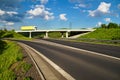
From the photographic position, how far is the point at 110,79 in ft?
30.9

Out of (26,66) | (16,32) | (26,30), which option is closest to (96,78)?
(26,66)

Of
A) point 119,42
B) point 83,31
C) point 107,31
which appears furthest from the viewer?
point 83,31

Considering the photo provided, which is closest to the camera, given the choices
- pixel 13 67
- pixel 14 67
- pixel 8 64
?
pixel 14 67

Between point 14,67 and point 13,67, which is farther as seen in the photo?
point 13,67

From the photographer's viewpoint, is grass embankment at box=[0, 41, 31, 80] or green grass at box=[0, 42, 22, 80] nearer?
green grass at box=[0, 42, 22, 80]

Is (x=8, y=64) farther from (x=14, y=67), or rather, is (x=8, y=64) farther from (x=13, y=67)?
(x=14, y=67)

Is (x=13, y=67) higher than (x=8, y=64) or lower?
higher

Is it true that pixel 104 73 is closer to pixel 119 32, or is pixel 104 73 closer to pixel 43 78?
pixel 43 78

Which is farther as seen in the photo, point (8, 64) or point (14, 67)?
point (8, 64)

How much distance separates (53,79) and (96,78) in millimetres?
1921

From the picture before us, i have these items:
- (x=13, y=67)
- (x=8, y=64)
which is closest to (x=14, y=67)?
(x=13, y=67)

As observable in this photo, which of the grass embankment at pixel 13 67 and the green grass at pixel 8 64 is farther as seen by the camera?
the grass embankment at pixel 13 67

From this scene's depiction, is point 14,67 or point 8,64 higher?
point 14,67

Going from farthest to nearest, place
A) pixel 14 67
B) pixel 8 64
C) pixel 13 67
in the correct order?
pixel 8 64
pixel 13 67
pixel 14 67
